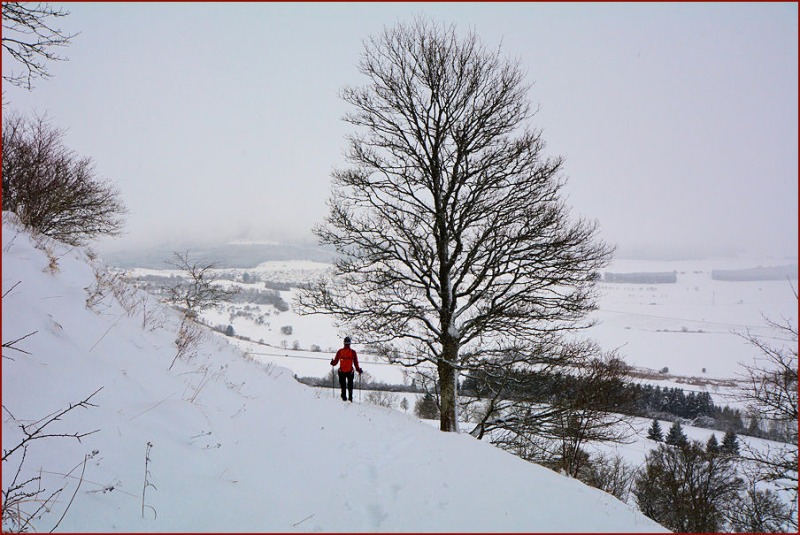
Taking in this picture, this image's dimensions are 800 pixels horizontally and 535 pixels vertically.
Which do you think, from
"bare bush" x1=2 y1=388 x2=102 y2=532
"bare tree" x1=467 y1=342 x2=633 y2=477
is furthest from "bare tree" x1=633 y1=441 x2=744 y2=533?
"bare bush" x1=2 y1=388 x2=102 y2=532

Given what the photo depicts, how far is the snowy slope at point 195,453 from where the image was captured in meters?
2.47

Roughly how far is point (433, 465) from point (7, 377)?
4551 mm

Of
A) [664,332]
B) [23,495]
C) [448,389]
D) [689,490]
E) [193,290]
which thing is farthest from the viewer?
[664,332]

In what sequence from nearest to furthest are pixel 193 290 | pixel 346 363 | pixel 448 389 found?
pixel 448 389 → pixel 346 363 → pixel 193 290

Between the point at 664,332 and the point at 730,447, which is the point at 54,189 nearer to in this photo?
the point at 730,447

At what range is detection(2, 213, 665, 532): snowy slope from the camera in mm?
2469

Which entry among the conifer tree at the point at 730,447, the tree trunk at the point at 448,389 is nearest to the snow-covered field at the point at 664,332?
the conifer tree at the point at 730,447

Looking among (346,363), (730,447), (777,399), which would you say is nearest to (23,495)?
(346,363)

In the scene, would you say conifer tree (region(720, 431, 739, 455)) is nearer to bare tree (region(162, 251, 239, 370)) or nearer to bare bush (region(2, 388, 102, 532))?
bare bush (region(2, 388, 102, 532))

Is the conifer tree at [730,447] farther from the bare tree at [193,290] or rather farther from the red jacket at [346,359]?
the bare tree at [193,290]

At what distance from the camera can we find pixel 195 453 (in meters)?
3.14

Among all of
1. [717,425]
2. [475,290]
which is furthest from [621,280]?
[475,290]

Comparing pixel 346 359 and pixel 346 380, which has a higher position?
pixel 346 359

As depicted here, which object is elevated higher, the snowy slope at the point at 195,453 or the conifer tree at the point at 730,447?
the snowy slope at the point at 195,453
